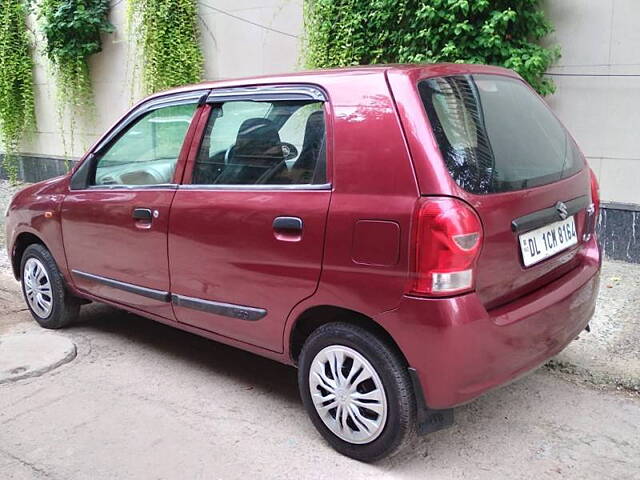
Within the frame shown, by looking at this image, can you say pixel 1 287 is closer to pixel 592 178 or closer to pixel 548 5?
pixel 592 178

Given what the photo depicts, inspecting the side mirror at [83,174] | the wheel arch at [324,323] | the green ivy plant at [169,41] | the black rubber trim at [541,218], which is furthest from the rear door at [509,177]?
the green ivy plant at [169,41]

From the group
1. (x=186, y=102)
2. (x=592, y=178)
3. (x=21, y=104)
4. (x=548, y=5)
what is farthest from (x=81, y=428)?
(x=21, y=104)

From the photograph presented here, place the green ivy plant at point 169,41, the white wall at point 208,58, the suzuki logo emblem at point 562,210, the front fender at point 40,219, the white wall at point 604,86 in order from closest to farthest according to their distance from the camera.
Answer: the suzuki logo emblem at point 562,210, the front fender at point 40,219, the white wall at point 604,86, the white wall at point 208,58, the green ivy plant at point 169,41

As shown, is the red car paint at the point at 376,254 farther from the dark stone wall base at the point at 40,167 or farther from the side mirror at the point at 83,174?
the dark stone wall base at the point at 40,167

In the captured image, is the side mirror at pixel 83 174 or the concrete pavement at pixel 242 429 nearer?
the concrete pavement at pixel 242 429

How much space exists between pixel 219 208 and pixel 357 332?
1.05 metres

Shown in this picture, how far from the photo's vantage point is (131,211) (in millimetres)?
3867

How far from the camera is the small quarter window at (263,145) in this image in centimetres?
304

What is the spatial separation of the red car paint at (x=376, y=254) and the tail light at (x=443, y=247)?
0.04m

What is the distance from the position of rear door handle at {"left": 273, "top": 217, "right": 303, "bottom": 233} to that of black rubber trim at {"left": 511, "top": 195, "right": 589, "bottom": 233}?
0.95 meters

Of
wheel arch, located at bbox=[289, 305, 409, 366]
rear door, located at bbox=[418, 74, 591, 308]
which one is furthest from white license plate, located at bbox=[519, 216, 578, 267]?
wheel arch, located at bbox=[289, 305, 409, 366]

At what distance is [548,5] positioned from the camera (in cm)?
567

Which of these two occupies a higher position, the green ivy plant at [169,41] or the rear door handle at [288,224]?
the green ivy plant at [169,41]

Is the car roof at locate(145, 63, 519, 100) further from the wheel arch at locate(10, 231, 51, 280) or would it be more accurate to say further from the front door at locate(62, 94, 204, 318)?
the wheel arch at locate(10, 231, 51, 280)
